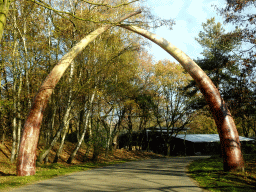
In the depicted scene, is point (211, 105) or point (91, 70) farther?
point (91, 70)

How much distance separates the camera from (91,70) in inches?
634

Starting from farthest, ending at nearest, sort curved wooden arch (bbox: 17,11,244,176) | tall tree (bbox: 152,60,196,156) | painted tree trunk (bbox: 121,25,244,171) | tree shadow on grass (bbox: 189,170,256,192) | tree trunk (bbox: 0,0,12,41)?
tall tree (bbox: 152,60,196,156), painted tree trunk (bbox: 121,25,244,171), curved wooden arch (bbox: 17,11,244,176), tree shadow on grass (bbox: 189,170,256,192), tree trunk (bbox: 0,0,12,41)

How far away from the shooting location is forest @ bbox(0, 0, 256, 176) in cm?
1154

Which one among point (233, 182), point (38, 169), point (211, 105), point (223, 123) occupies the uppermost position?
point (211, 105)

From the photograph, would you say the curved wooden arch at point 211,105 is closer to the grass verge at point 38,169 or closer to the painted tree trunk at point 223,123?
the painted tree trunk at point 223,123

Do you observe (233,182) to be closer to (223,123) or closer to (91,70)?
(223,123)

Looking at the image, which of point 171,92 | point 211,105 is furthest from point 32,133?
point 171,92

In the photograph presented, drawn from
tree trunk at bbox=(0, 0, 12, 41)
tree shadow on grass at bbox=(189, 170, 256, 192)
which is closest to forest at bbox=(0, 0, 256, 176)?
tree trunk at bbox=(0, 0, 12, 41)

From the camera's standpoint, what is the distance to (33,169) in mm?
8891

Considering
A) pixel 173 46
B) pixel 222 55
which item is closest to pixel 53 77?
pixel 173 46

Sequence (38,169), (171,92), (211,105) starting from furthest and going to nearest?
(171,92) → (38,169) → (211,105)

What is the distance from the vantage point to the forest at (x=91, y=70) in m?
11.5

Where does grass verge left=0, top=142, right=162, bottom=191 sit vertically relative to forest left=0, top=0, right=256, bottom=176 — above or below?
below

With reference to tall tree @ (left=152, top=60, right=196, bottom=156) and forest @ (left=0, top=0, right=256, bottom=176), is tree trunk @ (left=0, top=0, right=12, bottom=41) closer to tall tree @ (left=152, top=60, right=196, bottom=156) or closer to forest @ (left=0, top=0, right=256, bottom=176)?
forest @ (left=0, top=0, right=256, bottom=176)
